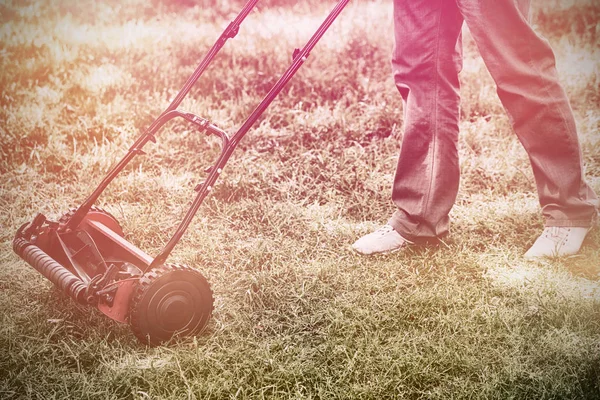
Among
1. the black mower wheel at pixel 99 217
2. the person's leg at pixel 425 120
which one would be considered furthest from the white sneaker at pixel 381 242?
the black mower wheel at pixel 99 217

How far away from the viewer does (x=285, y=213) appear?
224cm

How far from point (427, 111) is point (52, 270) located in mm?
1157

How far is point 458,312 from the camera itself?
5.58 ft

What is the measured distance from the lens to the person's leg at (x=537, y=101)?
5.93 ft

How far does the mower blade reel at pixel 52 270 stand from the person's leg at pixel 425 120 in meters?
0.88

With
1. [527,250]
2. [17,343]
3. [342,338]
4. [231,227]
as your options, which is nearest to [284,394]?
[342,338]

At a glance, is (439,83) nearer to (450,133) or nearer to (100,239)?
(450,133)

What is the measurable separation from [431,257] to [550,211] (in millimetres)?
399

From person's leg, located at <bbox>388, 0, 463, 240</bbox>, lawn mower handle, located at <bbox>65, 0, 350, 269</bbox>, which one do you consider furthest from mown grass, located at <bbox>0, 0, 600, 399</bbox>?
lawn mower handle, located at <bbox>65, 0, 350, 269</bbox>

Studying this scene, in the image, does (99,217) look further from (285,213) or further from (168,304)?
(285,213)

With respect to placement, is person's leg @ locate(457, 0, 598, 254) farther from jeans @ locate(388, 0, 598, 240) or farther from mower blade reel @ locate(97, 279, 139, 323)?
mower blade reel @ locate(97, 279, 139, 323)

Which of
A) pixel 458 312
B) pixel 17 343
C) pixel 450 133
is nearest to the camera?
pixel 17 343

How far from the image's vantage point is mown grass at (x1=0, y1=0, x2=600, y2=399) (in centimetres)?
150

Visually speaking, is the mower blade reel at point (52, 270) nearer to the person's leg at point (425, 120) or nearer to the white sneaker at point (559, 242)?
the person's leg at point (425, 120)
